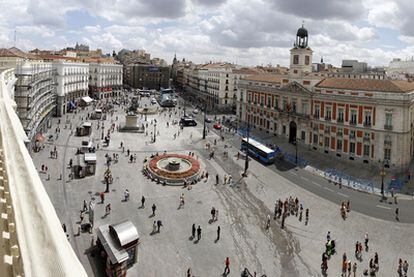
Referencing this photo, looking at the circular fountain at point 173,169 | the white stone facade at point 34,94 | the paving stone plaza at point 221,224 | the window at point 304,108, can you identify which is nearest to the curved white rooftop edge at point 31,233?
the paving stone plaza at point 221,224

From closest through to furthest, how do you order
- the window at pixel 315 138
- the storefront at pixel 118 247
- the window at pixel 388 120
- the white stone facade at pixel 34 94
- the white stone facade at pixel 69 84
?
the storefront at pixel 118 247, the white stone facade at pixel 34 94, the window at pixel 388 120, the window at pixel 315 138, the white stone facade at pixel 69 84

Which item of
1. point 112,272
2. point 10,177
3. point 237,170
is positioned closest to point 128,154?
point 237,170

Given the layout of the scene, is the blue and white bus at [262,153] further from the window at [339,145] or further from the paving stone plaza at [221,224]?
the window at [339,145]

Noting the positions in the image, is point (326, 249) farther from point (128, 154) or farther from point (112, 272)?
point (128, 154)

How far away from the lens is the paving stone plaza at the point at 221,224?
22969 millimetres

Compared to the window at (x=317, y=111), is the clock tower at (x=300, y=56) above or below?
above

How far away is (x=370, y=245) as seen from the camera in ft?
86.7

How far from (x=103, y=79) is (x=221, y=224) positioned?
311 ft

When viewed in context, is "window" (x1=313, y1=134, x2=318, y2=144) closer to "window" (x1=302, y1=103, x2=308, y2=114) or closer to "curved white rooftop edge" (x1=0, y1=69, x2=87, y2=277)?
"window" (x1=302, y1=103, x2=308, y2=114)

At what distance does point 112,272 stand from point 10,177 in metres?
16.2

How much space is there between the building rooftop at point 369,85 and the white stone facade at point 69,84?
2046 inches

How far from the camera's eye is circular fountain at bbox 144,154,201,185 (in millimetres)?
38031

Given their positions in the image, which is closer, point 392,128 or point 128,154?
point 392,128

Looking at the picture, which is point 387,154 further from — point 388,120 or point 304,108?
point 304,108
